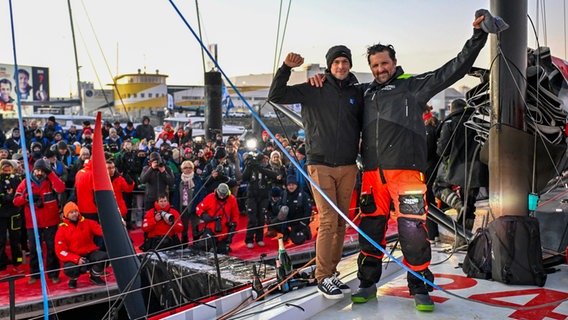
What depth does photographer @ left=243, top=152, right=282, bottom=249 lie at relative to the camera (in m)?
9.73

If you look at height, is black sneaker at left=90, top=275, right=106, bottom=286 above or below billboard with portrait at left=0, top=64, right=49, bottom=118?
below

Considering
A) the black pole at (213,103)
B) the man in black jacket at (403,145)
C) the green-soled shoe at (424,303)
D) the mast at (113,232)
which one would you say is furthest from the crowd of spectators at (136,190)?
the green-soled shoe at (424,303)

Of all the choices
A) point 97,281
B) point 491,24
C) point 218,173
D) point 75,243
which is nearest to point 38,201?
point 75,243

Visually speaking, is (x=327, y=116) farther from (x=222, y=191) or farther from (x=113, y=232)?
(x=222, y=191)

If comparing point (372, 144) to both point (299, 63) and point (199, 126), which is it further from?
point (199, 126)

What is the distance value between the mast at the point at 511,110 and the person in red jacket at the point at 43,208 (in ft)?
20.3

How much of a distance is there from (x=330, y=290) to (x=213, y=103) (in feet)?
32.2

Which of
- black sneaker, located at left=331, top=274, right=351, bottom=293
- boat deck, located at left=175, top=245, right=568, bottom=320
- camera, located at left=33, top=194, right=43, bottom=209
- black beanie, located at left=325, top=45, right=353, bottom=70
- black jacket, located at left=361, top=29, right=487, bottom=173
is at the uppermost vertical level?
black beanie, located at left=325, top=45, right=353, bottom=70

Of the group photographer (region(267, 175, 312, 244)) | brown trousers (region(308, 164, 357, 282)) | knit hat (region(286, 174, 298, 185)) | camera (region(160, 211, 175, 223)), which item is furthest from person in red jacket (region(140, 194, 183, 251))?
brown trousers (region(308, 164, 357, 282))

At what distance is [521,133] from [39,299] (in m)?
6.13

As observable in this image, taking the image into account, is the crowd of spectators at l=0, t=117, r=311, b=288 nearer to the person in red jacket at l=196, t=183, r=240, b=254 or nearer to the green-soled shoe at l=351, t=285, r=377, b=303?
the person in red jacket at l=196, t=183, r=240, b=254

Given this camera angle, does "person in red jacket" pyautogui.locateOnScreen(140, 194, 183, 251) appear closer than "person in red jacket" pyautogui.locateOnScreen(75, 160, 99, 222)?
No

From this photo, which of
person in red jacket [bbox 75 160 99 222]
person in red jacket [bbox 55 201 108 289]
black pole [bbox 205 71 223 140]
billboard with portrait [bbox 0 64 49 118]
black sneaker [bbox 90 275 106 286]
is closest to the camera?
person in red jacket [bbox 55 201 108 289]

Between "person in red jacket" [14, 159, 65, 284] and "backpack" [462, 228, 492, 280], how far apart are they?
5.77m
